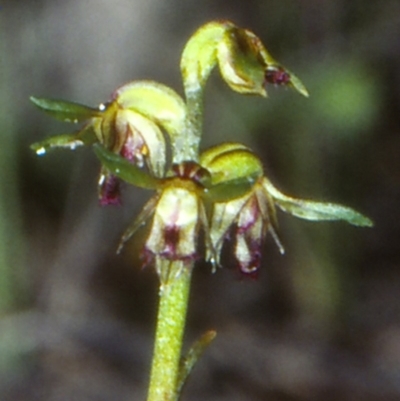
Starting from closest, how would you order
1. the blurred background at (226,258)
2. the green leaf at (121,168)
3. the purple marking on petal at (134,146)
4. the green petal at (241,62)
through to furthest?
the green leaf at (121,168)
the green petal at (241,62)
the purple marking on petal at (134,146)
the blurred background at (226,258)

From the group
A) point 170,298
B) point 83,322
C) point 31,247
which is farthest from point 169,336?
point 31,247

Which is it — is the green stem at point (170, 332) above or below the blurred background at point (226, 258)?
below

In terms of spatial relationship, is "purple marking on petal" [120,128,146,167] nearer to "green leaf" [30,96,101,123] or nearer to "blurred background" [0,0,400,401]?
"green leaf" [30,96,101,123]

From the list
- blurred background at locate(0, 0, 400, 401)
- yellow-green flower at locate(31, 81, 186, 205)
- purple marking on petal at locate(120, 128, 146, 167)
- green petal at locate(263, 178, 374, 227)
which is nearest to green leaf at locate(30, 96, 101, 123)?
yellow-green flower at locate(31, 81, 186, 205)

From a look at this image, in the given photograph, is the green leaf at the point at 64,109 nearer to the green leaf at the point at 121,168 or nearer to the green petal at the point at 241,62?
the green leaf at the point at 121,168

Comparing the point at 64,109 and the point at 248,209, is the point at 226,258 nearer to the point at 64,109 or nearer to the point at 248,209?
the point at 248,209

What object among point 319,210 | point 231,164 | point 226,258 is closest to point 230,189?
point 231,164

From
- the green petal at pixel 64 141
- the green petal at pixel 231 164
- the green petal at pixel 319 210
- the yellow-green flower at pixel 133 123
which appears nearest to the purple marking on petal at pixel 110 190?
the yellow-green flower at pixel 133 123

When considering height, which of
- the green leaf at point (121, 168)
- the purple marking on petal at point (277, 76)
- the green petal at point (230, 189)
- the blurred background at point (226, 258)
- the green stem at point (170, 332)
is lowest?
the green stem at point (170, 332)

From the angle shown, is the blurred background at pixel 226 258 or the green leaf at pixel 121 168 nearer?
the green leaf at pixel 121 168
